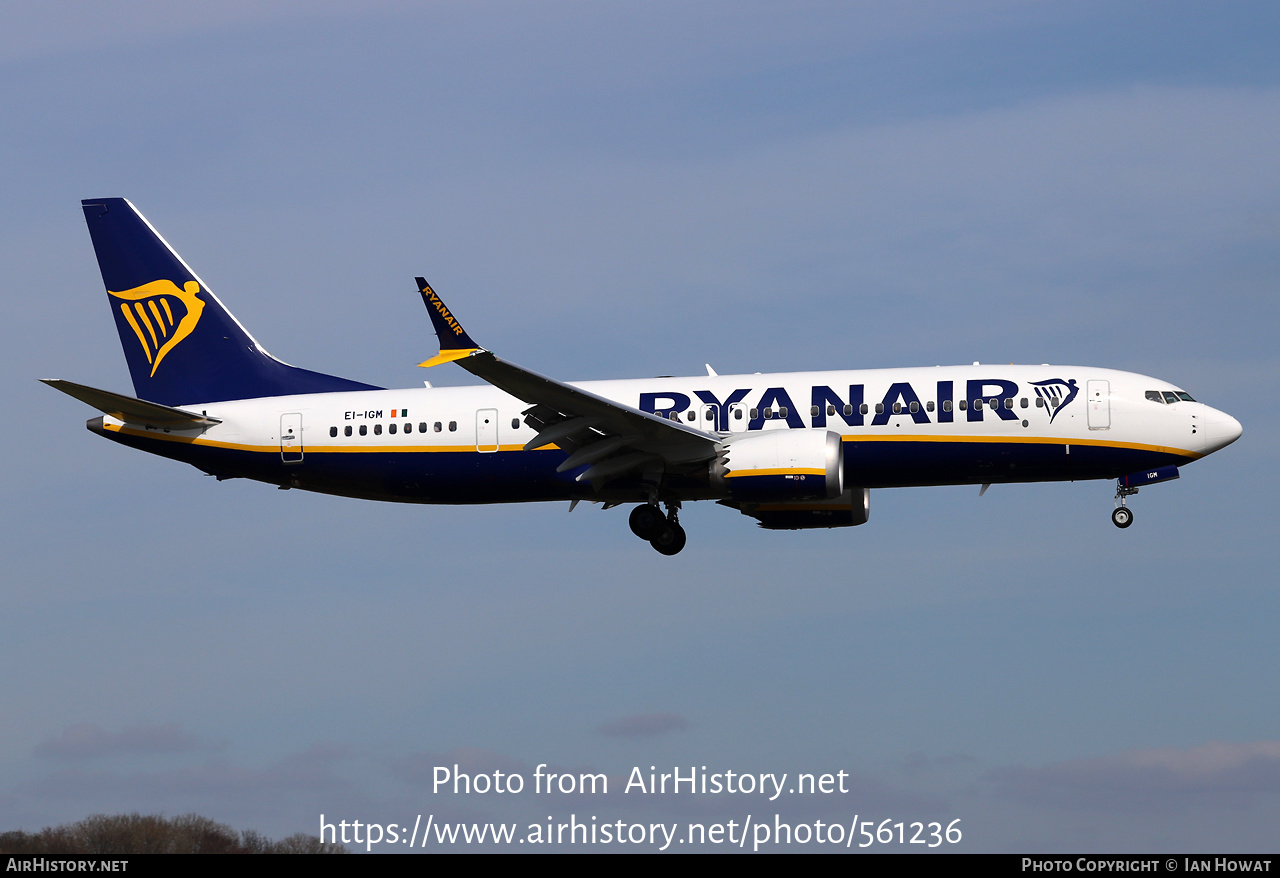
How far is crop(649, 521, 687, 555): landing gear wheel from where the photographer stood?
4294 centimetres

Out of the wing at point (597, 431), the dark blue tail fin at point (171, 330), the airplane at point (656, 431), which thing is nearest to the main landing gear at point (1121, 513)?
the airplane at point (656, 431)

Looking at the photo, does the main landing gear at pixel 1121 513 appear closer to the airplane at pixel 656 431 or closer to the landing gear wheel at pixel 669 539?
the airplane at pixel 656 431

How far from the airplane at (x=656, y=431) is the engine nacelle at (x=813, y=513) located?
0.07 m

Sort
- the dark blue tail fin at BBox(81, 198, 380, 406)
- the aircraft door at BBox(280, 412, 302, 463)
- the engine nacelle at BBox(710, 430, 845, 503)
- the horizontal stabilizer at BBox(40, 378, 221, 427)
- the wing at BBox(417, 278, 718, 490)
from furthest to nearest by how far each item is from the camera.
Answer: the dark blue tail fin at BBox(81, 198, 380, 406), the aircraft door at BBox(280, 412, 302, 463), the horizontal stabilizer at BBox(40, 378, 221, 427), the engine nacelle at BBox(710, 430, 845, 503), the wing at BBox(417, 278, 718, 490)

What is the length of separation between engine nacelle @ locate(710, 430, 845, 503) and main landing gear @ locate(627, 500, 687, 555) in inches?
118

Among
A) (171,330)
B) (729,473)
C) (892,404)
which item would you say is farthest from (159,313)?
(892,404)

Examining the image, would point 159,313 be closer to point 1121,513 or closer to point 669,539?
point 669,539

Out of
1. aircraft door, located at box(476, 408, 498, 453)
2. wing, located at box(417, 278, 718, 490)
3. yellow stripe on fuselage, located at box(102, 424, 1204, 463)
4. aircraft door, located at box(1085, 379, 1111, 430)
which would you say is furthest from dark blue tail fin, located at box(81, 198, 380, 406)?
aircraft door, located at box(1085, 379, 1111, 430)

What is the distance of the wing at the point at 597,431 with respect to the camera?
38000 millimetres

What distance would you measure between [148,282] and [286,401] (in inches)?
275

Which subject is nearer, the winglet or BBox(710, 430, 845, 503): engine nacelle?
the winglet

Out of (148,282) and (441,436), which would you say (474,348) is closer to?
(441,436)

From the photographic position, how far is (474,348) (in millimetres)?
35656

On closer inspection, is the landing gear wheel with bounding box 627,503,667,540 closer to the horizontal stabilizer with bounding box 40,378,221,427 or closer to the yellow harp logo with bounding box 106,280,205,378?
the horizontal stabilizer with bounding box 40,378,221,427
